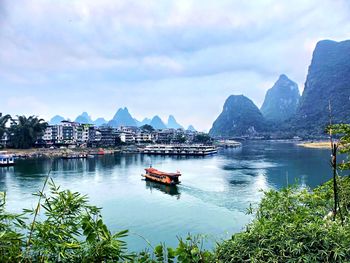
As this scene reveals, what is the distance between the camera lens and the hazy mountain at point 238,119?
353ft

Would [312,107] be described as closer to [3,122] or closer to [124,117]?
[3,122]

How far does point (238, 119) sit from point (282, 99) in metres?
39.5

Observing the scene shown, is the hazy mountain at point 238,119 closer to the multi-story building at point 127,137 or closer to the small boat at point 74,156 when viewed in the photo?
the multi-story building at point 127,137

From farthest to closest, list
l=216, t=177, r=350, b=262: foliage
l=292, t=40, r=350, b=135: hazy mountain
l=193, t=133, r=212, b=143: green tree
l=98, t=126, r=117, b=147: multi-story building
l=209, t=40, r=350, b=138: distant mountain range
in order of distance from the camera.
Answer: l=209, t=40, r=350, b=138: distant mountain range → l=292, t=40, r=350, b=135: hazy mountain → l=193, t=133, r=212, b=143: green tree → l=98, t=126, r=117, b=147: multi-story building → l=216, t=177, r=350, b=262: foliage

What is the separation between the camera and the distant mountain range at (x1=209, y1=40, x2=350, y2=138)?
3290 inches

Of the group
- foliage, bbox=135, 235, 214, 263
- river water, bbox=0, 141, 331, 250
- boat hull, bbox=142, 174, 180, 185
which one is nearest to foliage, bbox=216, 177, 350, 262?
foliage, bbox=135, 235, 214, 263

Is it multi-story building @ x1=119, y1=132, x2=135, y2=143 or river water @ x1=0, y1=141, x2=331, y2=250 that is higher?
multi-story building @ x1=119, y1=132, x2=135, y2=143

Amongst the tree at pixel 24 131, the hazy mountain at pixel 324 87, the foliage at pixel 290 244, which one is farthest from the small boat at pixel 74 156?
the hazy mountain at pixel 324 87

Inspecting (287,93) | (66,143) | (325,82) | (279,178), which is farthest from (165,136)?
(287,93)

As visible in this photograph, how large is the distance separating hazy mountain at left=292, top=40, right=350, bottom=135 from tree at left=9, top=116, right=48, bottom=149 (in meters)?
67.4

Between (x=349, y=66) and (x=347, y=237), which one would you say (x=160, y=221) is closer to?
(x=347, y=237)

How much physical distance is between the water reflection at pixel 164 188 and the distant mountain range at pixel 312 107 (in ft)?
194

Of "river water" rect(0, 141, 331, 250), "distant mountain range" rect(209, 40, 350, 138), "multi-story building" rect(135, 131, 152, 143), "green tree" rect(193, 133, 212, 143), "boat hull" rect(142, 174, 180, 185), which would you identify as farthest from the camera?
"distant mountain range" rect(209, 40, 350, 138)

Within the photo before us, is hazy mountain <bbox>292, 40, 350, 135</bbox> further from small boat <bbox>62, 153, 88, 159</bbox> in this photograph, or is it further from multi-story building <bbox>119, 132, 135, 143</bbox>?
small boat <bbox>62, 153, 88, 159</bbox>
